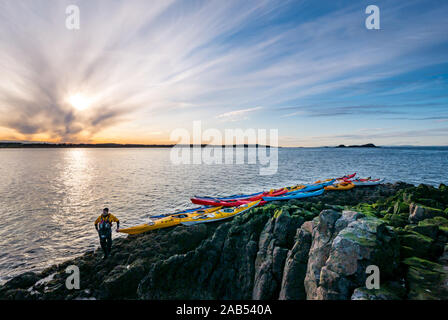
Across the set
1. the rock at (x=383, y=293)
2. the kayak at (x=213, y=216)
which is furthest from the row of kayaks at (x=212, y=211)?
the rock at (x=383, y=293)

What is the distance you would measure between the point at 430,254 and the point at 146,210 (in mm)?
23844

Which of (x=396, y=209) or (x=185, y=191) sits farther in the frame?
(x=185, y=191)

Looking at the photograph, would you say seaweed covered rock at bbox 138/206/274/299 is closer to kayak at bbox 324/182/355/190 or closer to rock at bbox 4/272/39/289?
rock at bbox 4/272/39/289

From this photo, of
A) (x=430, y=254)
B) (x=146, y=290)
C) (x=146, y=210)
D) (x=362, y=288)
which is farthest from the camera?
(x=146, y=210)

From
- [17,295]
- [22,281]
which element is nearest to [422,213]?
[17,295]

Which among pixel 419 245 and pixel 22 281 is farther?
pixel 22 281

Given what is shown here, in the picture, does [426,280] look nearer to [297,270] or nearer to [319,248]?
[319,248]

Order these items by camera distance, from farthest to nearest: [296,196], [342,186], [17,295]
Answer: [342,186], [296,196], [17,295]

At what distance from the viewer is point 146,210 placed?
24.2m

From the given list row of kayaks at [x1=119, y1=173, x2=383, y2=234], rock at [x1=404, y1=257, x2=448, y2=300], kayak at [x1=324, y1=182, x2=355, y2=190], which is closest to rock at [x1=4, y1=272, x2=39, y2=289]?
row of kayaks at [x1=119, y1=173, x2=383, y2=234]

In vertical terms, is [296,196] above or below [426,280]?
below

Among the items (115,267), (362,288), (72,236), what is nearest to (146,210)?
(72,236)

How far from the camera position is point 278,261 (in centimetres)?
930
